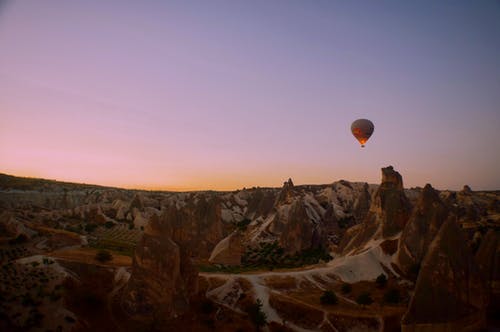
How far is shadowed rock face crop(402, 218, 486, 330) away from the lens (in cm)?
1833

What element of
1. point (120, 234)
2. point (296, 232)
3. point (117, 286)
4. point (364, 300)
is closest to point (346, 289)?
point (364, 300)

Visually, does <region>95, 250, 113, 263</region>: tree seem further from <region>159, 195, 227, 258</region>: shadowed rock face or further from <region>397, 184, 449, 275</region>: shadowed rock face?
<region>397, 184, 449, 275</region>: shadowed rock face

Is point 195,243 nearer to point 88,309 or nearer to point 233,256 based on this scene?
point 233,256

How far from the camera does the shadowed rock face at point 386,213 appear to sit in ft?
108

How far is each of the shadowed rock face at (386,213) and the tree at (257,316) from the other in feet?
48.6

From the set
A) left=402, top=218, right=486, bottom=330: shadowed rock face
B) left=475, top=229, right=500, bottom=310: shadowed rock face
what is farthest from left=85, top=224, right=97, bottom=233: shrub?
left=475, top=229, right=500, bottom=310: shadowed rock face

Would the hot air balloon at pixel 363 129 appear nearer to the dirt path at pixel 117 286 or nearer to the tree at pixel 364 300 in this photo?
the tree at pixel 364 300

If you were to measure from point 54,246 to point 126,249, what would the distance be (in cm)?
771

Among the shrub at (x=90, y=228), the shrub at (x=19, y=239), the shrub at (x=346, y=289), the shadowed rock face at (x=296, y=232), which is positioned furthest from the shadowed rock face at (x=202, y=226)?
the shrub at (x=346, y=289)

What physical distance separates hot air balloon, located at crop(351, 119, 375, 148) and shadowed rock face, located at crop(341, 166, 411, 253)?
4083mm

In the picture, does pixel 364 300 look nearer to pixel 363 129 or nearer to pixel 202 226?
pixel 363 129

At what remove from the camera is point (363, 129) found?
38.2 m

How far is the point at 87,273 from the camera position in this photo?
23.9 metres

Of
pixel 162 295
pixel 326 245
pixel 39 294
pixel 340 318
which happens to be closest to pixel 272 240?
pixel 326 245
